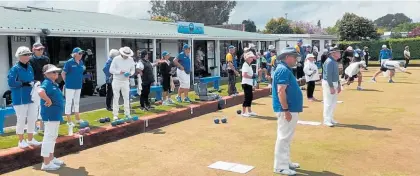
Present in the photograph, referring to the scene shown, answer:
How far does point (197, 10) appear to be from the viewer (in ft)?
219

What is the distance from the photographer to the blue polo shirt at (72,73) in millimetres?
7828

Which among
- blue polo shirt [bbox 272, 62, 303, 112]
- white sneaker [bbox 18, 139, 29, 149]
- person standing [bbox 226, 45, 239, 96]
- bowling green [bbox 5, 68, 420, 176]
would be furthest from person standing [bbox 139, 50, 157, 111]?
blue polo shirt [bbox 272, 62, 303, 112]

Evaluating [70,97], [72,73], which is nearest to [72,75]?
[72,73]

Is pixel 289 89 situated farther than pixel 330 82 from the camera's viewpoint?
No

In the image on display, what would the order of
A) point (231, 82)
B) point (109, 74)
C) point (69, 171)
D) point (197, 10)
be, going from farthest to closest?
point (197, 10), point (231, 82), point (109, 74), point (69, 171)

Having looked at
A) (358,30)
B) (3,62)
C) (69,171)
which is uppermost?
(358,30)

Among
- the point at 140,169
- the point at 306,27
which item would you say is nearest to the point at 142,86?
the point at 140,169

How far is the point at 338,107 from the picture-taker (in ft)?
36.5

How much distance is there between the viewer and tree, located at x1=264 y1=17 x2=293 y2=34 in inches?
2322

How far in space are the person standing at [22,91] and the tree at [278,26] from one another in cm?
5402

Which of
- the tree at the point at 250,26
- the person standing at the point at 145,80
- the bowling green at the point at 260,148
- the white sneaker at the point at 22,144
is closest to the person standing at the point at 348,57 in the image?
the bowling green at the point at 260,148

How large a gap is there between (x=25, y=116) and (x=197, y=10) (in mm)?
61639

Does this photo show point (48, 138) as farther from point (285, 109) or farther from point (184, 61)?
point (184, 61)

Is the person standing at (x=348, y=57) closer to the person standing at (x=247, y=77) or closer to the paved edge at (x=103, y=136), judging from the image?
the paved edge at (x=103, y=136)
